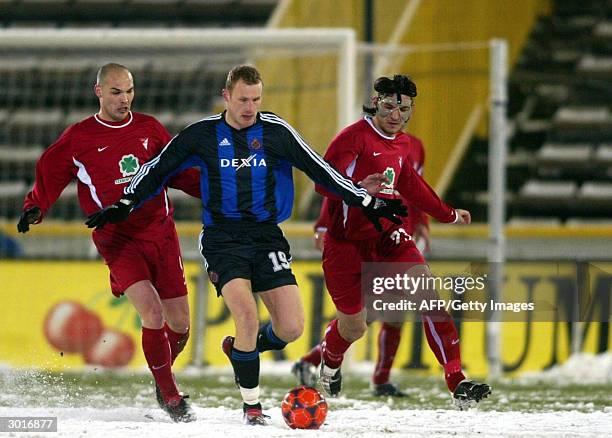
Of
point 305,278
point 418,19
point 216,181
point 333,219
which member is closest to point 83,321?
point 305,278

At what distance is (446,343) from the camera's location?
25.2ft

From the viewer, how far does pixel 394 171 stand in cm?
780

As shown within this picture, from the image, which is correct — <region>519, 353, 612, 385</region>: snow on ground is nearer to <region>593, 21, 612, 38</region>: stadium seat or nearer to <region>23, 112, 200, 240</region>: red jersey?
<region>23, 112, 200, 240</region>: red jersey

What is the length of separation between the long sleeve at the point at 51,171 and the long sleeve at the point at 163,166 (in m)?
0.56

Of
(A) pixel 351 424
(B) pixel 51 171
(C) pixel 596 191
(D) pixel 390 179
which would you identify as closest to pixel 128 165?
(B) pixel 51 171

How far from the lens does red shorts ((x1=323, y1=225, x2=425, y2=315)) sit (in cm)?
796

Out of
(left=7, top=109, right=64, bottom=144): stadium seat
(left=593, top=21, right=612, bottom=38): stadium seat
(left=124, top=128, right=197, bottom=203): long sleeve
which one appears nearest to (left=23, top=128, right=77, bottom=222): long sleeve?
(left=124, top=128, right=197, bottom=203): long sleeve

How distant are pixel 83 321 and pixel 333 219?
13.1ft

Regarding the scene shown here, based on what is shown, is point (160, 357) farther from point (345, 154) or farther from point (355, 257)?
point (345, 154)

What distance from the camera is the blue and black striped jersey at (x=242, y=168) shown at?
7.03 metres

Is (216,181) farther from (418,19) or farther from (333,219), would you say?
(418,19)

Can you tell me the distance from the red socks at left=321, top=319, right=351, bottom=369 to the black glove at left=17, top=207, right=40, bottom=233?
1994mm

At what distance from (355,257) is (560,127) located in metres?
8.86

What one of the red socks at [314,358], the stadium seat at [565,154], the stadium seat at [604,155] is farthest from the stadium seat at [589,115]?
the red socks at [314,358]
